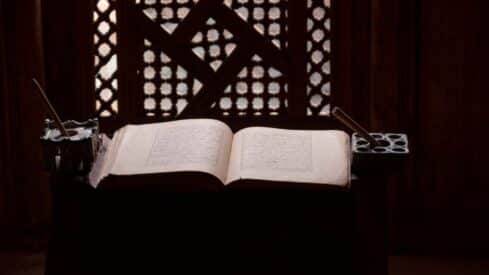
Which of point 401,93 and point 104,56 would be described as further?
point 104,56

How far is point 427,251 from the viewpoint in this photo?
4.78 meters

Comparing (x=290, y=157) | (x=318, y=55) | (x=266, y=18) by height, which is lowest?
(x=290, y=157)

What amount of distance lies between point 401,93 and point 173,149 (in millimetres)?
1607

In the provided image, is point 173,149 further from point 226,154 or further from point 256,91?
point 256,91

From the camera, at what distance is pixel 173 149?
3385 millimetres

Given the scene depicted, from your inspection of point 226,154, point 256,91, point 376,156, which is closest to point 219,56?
point 256,91

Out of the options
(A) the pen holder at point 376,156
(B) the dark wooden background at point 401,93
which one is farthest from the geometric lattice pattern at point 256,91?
(A) the pen holder at point 376,156

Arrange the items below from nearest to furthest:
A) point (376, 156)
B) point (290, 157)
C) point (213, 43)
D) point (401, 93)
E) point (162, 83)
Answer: point (376, 156) < point (290, 157) < point (401, 93) < point (213, 43) < point (162, 83)

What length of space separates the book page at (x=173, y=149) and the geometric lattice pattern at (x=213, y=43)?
1146 millimetres

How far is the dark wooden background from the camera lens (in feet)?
14.8

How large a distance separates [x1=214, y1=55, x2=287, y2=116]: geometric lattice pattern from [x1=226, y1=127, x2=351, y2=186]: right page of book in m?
1.16

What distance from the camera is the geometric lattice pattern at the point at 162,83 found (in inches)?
187

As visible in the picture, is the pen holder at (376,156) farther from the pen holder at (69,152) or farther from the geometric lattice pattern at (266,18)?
the geometric lattice pattern at (266,18)

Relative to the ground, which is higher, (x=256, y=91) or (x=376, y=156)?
(x=256, y=91)
